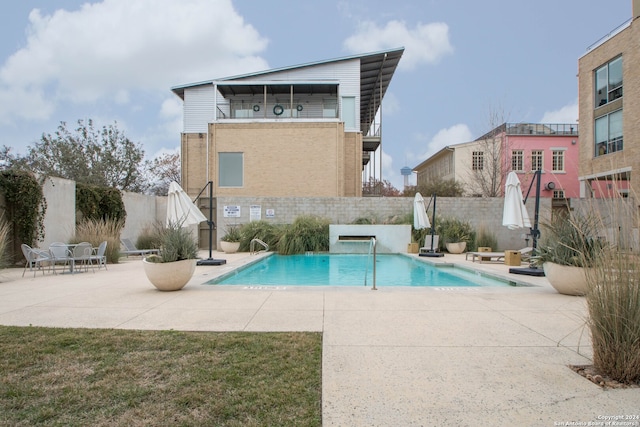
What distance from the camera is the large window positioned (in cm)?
2078

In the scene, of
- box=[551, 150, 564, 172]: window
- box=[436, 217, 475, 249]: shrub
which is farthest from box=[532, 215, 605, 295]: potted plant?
box=[551, 150, 564, 172]: window

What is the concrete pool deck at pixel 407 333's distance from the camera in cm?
255

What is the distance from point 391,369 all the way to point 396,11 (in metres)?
14.4

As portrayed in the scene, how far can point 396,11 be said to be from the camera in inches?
567

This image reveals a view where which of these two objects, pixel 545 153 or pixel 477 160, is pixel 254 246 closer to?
pixel 477 160

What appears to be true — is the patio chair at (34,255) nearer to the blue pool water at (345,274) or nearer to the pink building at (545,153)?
the blue pool water at (345,274)

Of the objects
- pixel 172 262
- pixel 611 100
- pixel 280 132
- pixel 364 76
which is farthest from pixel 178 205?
pixel 611 100

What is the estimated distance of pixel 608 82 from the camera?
21484mm

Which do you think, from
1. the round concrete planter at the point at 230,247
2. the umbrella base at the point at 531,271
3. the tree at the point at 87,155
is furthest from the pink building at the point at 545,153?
the tree at the point at 87,155

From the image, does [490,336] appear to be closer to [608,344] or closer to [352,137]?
[608,344]

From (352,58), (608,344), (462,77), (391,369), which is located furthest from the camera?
(352,58)

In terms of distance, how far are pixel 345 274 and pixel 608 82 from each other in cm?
2052

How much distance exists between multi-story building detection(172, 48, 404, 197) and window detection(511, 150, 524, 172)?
14661 millimetres

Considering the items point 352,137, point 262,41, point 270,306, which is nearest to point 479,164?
point 352,137
